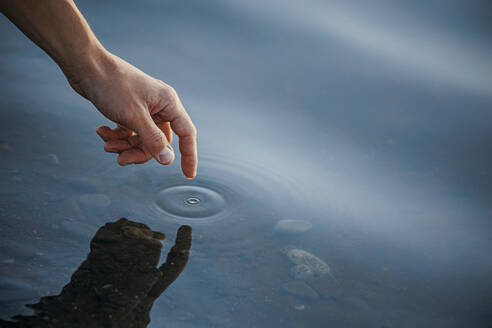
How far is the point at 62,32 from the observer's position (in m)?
1.60

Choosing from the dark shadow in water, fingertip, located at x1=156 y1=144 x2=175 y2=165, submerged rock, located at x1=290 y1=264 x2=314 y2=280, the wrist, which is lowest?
the dark shadow in water

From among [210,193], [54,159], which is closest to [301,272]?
[210,193]

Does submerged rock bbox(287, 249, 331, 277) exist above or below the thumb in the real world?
below

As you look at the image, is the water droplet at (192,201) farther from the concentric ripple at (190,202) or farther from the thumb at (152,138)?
the thumb at (152,138)

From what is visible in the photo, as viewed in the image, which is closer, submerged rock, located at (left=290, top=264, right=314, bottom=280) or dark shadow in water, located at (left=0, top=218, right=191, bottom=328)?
dark shadow in water, located at (left=0, top=218, right=191, bottom=328)

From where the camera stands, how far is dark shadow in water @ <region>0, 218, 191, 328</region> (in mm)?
1278

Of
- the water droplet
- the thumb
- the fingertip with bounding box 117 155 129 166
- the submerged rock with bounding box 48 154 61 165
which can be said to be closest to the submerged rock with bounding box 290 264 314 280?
the water droplet

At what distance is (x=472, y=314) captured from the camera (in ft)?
5.09

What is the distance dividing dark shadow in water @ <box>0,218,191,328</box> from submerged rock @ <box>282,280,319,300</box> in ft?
1.10

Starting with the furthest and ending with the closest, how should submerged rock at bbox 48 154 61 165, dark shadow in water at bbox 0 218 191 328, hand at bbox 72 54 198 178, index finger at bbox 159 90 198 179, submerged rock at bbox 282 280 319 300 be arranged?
1. submerged rock at bbox 48 154 61 165
2. index finger at bbox 159 90 198 179
3. hand at bbox 72 54 198 178
4. submerged rock at bbox 282 280 319 300
5. dark shadow in water at bbox 0 218 191 328

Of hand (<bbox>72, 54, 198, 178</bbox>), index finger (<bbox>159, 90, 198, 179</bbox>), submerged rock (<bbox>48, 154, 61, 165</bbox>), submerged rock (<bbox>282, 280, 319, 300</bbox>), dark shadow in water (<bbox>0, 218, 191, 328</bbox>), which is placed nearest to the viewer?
dark shadow in water (<bbox>0, 218, 191, 328</bbox>)

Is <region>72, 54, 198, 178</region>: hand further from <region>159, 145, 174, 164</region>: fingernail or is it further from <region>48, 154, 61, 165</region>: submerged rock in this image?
<region>48, 154, 61, 165</region>: submerged rock

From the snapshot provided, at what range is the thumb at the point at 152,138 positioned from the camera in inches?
63.4

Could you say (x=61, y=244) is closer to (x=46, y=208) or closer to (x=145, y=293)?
(x=46, y=208)
